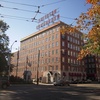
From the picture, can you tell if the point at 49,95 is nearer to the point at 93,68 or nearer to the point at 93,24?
the point at 93,24

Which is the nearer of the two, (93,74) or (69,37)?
(69,37)

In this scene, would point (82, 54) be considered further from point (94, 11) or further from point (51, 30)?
point (51, 30)

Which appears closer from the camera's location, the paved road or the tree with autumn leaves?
the tree with autumn leaves

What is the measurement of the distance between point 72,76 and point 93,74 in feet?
63.0

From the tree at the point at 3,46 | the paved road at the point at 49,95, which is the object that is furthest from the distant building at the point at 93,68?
the paved road at the point at 49,95

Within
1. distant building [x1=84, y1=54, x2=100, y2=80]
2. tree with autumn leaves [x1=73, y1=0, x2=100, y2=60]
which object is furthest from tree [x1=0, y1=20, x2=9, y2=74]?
distant building [x1=84, y1=54, x2=100, y2=80]

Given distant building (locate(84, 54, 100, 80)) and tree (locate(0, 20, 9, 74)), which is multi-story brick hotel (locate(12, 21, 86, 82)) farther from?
tree (locate(0, 20, 9, 74))

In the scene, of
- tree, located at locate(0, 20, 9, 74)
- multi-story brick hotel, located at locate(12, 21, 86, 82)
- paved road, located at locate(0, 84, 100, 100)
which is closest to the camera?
paved road, located at locate(0, 84, 100, 100)

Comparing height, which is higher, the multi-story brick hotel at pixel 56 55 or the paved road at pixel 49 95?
the multi-story brick hotel at pixel 56 55

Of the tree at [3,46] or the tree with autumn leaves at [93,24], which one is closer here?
the tree with autumn leaves at [93,24]

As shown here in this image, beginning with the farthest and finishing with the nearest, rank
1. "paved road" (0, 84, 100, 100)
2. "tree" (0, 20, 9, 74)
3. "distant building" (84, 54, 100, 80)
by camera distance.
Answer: "distant building" (84, 54, 100, 80) < "tree" (0, 20, 9, 74) < "paved road" (0, 84, 100, 100)

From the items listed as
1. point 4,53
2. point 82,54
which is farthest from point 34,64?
point 82,54

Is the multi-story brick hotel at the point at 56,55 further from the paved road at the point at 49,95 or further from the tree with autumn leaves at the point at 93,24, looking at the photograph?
the tree with autumn leaves at the point at 93,24

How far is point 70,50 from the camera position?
83.1 m
